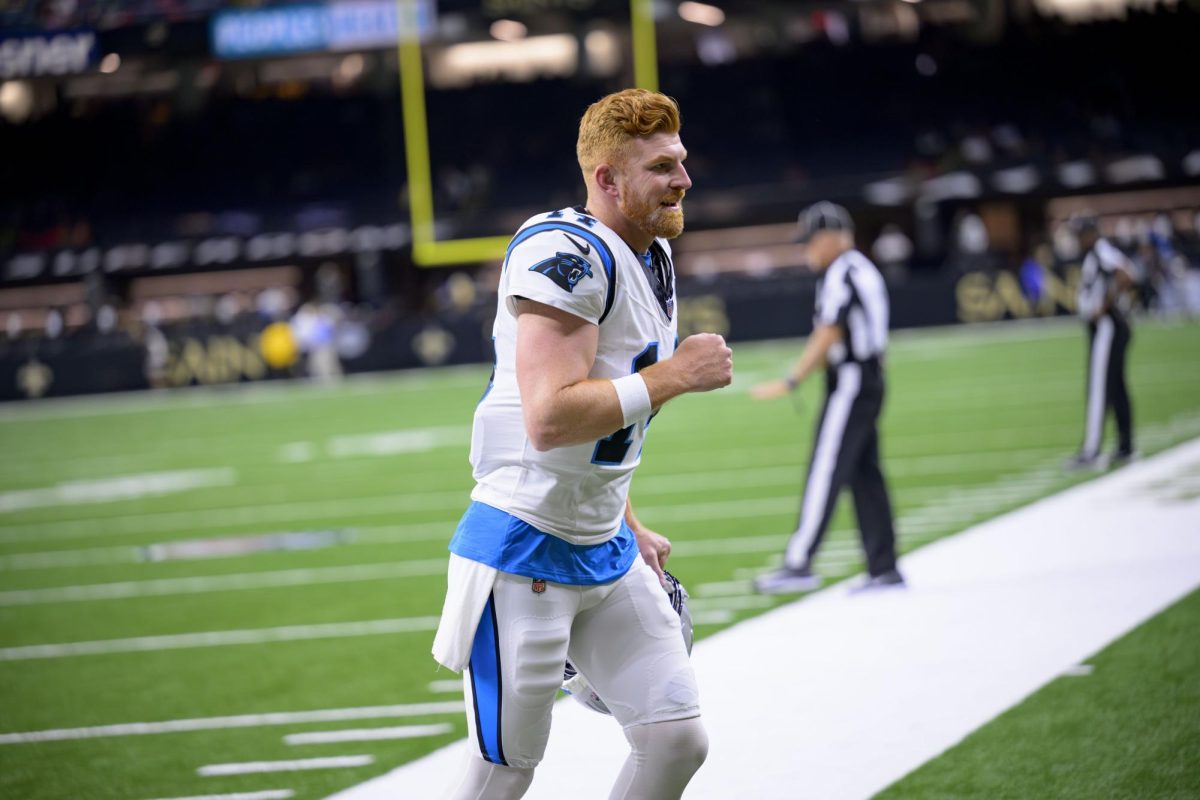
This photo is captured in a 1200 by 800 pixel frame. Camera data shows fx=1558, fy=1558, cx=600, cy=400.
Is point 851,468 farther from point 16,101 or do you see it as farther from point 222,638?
point 16,101

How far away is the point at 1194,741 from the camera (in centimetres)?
440

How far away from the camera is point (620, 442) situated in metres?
3.09

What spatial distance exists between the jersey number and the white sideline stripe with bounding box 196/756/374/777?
2.17m

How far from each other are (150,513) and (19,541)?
1.15 m

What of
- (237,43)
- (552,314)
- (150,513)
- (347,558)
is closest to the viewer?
(552,314)

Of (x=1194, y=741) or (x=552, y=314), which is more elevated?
(x=552, y=314)

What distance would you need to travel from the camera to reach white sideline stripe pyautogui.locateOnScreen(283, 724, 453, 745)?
5.19m

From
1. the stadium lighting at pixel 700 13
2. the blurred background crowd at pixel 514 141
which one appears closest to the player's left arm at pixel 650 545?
Answer: the blurred background crowd at pixel 514 141

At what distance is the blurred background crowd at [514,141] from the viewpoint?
33531 mm

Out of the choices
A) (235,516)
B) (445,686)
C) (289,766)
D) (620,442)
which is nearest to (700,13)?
(235,516)

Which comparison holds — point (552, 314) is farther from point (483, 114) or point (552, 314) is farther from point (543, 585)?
point (483, 114)

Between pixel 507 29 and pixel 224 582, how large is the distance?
2491 cm

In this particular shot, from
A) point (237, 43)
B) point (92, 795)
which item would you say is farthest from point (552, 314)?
point (237, 43)

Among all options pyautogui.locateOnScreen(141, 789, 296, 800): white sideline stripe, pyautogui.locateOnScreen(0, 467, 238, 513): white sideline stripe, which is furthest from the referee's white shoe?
pyautogui.locateOnScreen(0, 467, 238, 513): white sideline stripe
